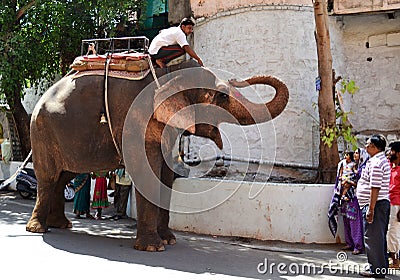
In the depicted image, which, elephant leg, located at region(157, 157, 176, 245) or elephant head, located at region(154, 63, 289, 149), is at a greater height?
elephant head, located at region(154, 63, 289, 149)

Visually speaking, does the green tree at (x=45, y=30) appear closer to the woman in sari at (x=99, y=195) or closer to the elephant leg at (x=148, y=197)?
the woman in sari at (x=99, y=195)

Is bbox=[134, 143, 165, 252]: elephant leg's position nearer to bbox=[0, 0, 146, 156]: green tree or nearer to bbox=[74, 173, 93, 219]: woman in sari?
bbox=[74, 173, 93, 219]: woman in sari

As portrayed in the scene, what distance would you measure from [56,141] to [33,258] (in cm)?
203

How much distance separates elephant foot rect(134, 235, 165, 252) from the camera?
6.20 metres

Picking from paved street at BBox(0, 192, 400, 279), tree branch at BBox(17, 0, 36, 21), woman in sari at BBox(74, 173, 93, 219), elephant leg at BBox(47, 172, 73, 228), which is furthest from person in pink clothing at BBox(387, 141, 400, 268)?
tree branch at BBox(17, 0, 36, 21)

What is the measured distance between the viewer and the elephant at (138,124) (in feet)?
20.5

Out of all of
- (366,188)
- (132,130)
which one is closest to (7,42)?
(132,130)

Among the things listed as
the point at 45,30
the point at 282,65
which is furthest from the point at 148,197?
the point at 45,30

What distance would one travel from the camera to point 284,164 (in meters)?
10.5

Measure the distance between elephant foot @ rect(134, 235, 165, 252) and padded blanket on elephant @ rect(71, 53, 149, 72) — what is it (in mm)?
2216

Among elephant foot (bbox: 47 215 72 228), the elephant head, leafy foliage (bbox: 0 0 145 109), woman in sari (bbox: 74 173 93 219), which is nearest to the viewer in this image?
the elephant head

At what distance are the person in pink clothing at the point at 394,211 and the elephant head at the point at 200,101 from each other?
1767 mm

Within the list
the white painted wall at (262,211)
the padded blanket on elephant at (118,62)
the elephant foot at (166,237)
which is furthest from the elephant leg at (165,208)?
the padded blanket on elephant at (118,62)

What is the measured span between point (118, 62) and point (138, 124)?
3.33 feet
